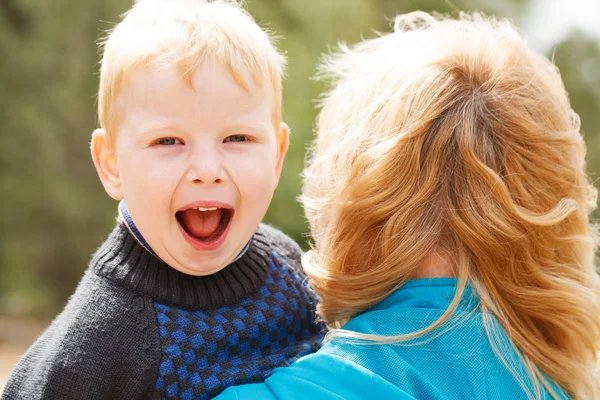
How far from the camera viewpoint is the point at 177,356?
65.3 inches

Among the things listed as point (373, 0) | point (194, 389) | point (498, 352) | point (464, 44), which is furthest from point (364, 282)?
point (373, 0)

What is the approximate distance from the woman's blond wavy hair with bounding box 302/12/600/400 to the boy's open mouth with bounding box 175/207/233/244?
25 cm

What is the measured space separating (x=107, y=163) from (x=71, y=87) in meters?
5.80

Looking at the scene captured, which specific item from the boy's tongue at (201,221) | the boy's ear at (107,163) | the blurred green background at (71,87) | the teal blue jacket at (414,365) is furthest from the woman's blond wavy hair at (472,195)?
the blurred green background at (71,87)

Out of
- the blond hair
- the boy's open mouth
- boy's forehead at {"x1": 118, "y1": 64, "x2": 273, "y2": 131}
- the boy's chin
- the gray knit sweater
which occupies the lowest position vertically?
the gray knit sweater

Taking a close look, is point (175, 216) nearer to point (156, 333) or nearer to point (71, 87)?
point (156, 333)

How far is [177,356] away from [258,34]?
80cm

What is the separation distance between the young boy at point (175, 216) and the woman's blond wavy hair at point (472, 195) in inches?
8.5

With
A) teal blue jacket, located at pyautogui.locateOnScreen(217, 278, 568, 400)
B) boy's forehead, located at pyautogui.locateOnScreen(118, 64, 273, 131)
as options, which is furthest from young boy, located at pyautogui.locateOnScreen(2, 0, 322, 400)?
teal blue jacket, located at pyautogui.locateOnScreen(217, 278, 568, 400)

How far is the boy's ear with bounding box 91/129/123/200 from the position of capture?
5.83 feet

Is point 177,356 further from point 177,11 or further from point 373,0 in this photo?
point 373,0

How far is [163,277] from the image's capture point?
176cm

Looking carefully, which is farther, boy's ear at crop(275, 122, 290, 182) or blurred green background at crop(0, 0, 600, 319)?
blurred green background at crop(0, 0, 600, 319)

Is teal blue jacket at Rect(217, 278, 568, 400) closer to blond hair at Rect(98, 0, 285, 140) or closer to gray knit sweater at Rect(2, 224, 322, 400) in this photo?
gray knit sweater at Rect(2, 224, 322, 400)
